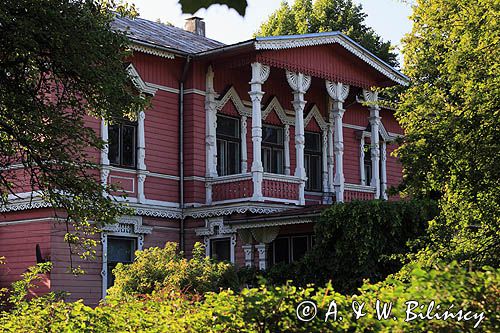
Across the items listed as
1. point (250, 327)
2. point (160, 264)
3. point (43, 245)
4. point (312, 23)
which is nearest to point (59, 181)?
point (160, 264)

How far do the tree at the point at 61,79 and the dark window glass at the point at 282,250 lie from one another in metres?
9.35

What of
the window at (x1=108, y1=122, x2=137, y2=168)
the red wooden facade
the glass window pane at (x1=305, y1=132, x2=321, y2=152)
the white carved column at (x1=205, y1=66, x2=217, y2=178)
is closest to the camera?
the red wooden facade

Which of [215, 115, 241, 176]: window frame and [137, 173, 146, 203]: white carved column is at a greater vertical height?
[215, 115, 241, 176]: window frame

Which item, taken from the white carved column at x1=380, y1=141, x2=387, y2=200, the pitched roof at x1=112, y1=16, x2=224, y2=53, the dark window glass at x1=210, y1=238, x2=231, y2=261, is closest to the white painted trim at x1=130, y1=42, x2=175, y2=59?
the pitched roof at x1=112, y1=16, x2=224, y2=53

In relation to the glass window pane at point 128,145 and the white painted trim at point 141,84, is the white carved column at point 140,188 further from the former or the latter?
the white painted trim at point 141,84

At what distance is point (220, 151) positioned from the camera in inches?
974

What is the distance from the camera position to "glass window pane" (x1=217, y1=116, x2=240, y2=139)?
24.8 meters

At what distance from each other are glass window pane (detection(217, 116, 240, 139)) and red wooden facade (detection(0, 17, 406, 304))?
0.47ft

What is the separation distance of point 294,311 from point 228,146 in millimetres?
18098

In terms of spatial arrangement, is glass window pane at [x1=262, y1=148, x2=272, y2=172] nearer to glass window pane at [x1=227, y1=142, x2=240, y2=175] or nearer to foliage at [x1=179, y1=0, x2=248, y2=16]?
glass window pane at [x1=227, y1=142, x2=240, y2=175]

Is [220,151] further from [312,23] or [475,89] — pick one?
[312,23]

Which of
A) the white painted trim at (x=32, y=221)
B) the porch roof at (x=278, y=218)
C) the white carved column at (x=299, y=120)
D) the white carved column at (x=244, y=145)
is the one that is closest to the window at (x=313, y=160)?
the white carved column at (x=244, y=145)

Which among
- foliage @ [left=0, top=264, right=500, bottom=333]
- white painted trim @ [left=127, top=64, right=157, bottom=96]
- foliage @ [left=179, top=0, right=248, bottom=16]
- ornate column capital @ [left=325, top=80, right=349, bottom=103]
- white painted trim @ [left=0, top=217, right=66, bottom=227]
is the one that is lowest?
foliage @ [left=0, top=264, right=500, bottom=333]

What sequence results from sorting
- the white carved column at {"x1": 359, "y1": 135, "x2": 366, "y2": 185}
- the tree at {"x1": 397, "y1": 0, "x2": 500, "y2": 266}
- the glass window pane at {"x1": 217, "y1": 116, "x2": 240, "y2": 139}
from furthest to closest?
the white carved column at {"x1": 359, "y1": 135, "x2": 366, "y2": 185}
the glass window pane at {"x1": 217, "y1": 116, "x2": 240, "y2": 139}
the tree at {"x1": 397, "y1": 0, "x2": 500, "y2": 266}
